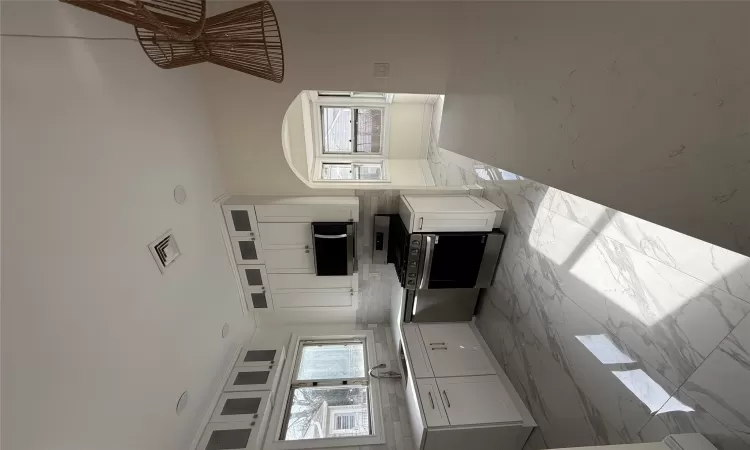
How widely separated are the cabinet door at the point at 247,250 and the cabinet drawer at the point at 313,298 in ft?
1.38

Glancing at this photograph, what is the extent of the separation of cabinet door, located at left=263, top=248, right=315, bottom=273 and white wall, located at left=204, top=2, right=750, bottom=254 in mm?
1127

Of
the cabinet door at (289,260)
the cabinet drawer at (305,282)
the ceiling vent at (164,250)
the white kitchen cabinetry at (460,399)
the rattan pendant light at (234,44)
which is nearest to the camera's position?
the rattan pendant light at (234,44)

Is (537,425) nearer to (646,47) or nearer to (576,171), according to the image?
(576,171)

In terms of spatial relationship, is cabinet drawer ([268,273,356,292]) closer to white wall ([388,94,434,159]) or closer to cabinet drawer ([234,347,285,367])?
cabinet drawer ([234,347,285,367])

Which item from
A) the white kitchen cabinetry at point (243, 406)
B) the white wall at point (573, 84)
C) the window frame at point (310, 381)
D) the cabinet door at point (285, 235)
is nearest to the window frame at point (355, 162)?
the cabinet door at point (285, 235)

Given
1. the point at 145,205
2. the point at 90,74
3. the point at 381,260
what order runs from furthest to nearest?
1. the point at 381,260
2. the point at 145,205
3. the point at 90,74

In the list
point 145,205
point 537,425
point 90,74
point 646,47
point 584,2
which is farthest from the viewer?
point 537,425

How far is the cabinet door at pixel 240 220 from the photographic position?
2031 millimetres

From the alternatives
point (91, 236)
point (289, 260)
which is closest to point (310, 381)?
point (289, 260)

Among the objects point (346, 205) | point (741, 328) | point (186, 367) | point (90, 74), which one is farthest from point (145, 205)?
point (741, 328)

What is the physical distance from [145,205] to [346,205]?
1.19m

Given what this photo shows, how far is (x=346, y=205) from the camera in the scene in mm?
2070

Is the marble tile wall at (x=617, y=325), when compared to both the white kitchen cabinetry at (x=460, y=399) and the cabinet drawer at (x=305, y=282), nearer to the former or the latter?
the white kitchen cabinetry at (x=460, y=399)

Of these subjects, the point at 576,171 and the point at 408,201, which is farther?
the point at 408,201
